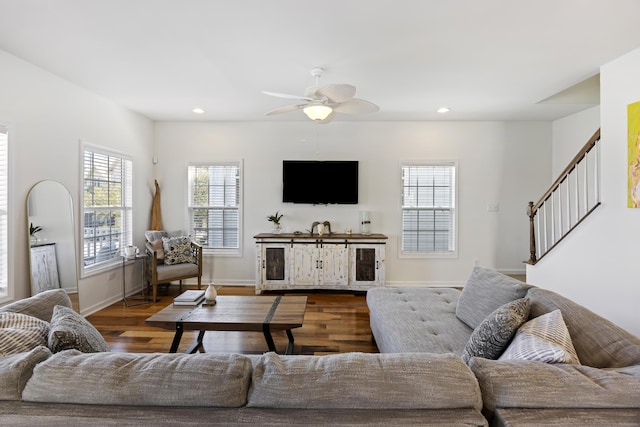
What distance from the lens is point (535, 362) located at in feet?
3.47

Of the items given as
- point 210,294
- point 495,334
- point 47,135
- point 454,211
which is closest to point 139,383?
point 495,334

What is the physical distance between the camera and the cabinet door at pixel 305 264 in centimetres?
458

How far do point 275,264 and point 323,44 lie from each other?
3010 mm

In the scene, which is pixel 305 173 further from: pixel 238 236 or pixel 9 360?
pixel 9 360

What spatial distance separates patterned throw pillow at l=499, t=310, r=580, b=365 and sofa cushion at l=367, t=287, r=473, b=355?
0.46 m

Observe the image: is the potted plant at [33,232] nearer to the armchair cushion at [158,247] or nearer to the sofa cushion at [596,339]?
the armchair cushion at [158,247]

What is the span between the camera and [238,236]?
5.07 metres

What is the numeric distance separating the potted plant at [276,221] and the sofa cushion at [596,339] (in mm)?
3733

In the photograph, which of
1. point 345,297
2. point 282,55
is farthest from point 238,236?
point 282,55

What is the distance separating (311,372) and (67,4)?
8.98 ft

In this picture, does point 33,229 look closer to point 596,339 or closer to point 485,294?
point 485,294

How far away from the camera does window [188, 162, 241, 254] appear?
5.09 m

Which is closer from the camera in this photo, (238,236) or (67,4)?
(67,4)

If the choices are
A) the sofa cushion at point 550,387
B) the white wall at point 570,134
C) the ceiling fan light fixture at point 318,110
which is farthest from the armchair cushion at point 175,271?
the white wall at point 570,134
